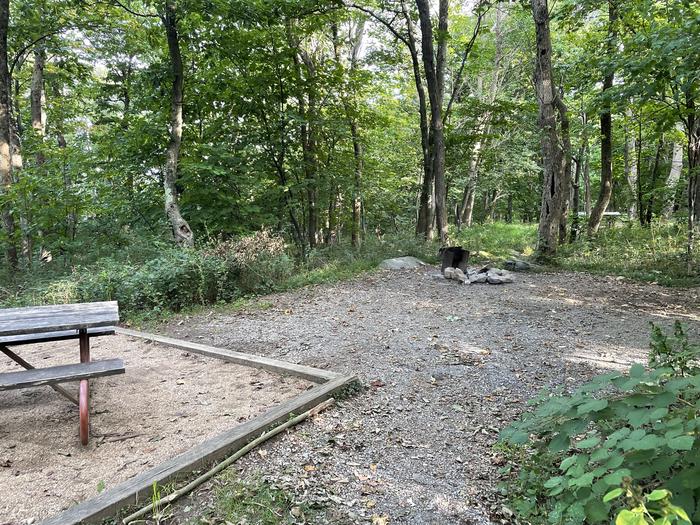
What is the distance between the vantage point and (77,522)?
183 cm

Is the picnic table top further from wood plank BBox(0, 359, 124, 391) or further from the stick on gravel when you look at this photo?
the stick on gravel

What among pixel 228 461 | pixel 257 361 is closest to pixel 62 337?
pixel 257 361

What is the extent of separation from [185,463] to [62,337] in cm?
194

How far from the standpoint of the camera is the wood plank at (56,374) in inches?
97.2

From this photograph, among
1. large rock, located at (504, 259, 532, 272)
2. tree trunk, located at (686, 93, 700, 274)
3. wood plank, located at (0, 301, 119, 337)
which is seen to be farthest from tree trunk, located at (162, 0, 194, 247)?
tree trunk, located at (686, 93, 700, 274)

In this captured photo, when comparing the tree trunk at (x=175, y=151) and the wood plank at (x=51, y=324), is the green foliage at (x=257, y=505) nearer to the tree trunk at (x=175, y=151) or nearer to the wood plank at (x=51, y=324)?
the wood plank at (x=51, y=324)

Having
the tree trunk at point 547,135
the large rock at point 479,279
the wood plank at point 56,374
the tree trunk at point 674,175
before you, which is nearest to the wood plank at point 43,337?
the wood plank at point 56,374

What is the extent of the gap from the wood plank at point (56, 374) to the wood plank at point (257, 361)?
140 centimetres

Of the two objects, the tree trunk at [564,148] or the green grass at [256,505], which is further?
the tree trunk at [564,148]

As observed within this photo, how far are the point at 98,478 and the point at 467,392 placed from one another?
2.63m

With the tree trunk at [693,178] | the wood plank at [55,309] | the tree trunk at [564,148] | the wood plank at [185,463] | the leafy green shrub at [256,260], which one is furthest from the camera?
the tree trunk at [564,148]

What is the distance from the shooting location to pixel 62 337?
135 inches

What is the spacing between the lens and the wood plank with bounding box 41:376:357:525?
1902mm

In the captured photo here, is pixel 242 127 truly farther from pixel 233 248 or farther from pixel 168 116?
pixel 233 248
